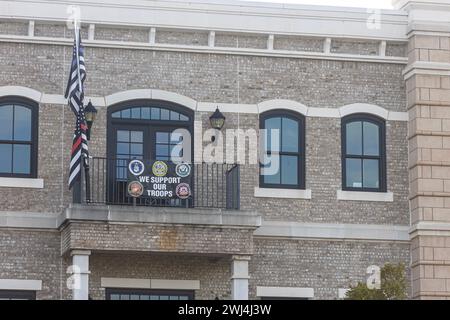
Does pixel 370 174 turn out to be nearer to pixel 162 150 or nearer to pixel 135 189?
pixel 162 150

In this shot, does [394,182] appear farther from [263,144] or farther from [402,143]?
[263,144]

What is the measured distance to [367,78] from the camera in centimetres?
2580

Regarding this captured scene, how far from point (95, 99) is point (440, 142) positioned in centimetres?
710

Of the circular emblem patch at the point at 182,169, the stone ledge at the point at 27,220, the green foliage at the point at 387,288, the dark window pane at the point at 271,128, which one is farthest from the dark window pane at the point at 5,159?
the green foliage at the point at 387,288

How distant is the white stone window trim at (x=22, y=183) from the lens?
23.8m

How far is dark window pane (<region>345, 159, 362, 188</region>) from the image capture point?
997 inches

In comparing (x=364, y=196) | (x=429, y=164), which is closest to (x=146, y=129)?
(x=364, y=196)

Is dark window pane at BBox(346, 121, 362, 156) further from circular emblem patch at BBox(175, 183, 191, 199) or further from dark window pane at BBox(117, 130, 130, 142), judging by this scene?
dark window pane at BBox(117, 130, 130, 142)

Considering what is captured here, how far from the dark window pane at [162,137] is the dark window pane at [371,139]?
4.19 meters

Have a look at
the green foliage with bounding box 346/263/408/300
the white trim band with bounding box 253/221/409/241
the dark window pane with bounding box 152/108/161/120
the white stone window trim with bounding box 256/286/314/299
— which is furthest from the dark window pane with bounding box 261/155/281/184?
the green foliage with bounding box 346/263/408/300

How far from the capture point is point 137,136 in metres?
24.6

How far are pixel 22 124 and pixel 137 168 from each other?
262cm
